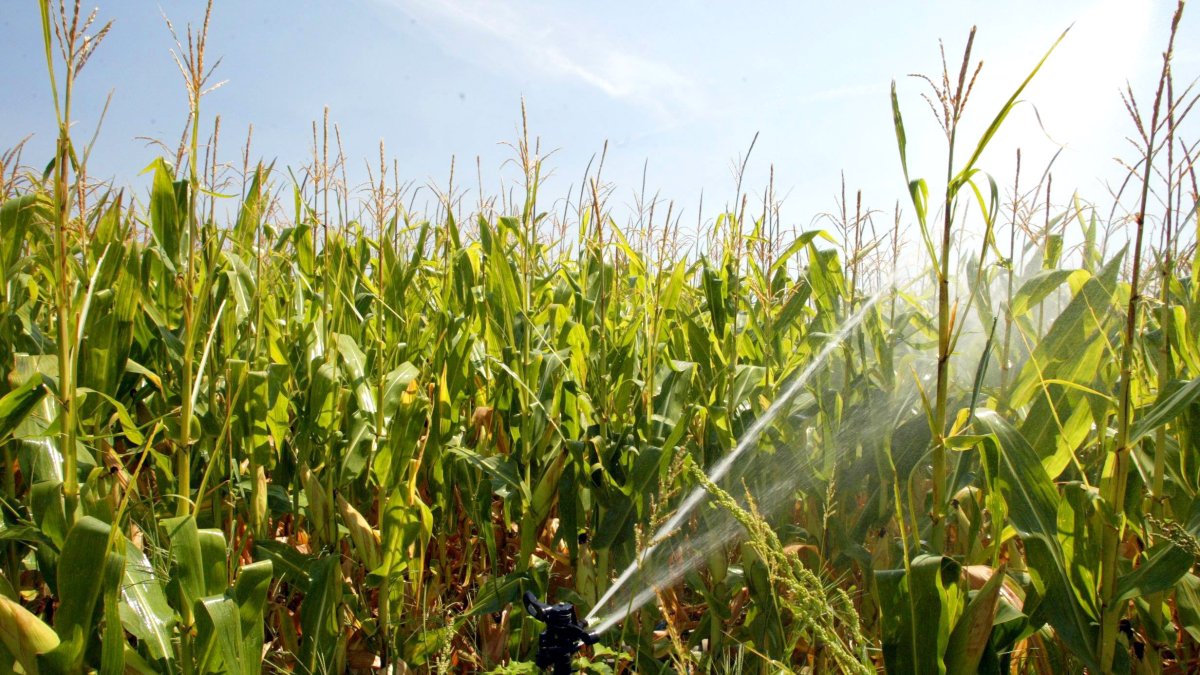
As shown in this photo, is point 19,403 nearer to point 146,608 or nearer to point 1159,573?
point 146,608

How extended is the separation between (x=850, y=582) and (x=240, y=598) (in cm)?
131

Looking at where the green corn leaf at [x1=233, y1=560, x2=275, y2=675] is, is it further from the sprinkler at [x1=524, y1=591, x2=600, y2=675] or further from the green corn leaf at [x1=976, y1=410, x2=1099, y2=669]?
the green corn leaf at [x1=976, y1=410, x2=1099, y2=669]

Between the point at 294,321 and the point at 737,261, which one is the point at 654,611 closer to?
the point at 737,261

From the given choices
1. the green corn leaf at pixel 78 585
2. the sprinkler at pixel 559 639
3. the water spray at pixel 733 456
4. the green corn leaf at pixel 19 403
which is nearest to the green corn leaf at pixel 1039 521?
the water spray at pixel 733 456

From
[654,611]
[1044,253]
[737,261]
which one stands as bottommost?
[654,611]

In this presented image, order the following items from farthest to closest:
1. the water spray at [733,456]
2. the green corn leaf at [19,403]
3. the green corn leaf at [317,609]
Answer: the water spray at [733,456]
the green corn leaf at [317,609]
the green corn leaf at [19,403]

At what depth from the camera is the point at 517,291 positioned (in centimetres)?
209

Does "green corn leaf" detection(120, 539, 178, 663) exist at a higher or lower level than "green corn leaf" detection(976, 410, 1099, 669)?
lower

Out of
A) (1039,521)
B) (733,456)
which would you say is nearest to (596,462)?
(733,456)

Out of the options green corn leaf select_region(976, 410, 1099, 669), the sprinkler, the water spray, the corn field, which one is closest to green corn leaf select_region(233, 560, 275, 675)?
the corn field

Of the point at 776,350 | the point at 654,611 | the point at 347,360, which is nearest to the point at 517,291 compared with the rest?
the point at 347,360

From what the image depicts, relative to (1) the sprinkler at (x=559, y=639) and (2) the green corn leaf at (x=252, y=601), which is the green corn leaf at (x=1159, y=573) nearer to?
(1) the sprinkler at (x=559, y=639)

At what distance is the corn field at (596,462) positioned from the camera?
3.93ft

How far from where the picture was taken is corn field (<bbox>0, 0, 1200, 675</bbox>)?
1.20m
